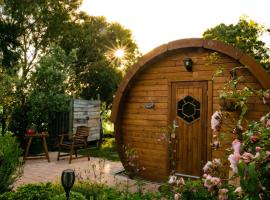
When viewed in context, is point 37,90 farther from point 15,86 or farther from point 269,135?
point 269,135

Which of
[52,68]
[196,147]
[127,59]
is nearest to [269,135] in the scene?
[196,147]

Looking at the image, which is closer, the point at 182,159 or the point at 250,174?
the point at 250,174

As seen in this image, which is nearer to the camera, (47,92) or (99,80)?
(47,92)

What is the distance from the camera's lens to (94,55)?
71.2 feet

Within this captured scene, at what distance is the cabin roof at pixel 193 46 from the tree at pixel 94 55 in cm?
1256

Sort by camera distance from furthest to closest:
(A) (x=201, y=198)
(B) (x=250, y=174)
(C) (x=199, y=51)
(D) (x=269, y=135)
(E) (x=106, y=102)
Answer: (E) (x=106, y=102)
(C) (x=199, y=51)
(A) (x=201, y=198)
(D) (x=269, y=135)
(B) (x=250, y=174)

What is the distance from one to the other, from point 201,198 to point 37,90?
10.5 m

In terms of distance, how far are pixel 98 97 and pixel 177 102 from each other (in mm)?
8720

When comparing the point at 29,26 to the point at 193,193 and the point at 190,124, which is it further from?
the point at 193,193

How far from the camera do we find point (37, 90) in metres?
13.4

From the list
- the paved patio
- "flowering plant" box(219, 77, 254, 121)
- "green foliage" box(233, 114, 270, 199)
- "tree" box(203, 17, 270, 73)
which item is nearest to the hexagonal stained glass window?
the paved patio

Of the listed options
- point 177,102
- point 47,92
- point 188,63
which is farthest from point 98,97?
point 188,63

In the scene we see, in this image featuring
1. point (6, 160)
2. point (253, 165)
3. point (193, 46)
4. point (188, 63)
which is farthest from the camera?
point (188, 63)

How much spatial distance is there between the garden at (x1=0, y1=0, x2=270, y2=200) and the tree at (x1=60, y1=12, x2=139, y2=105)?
0.22 feet
